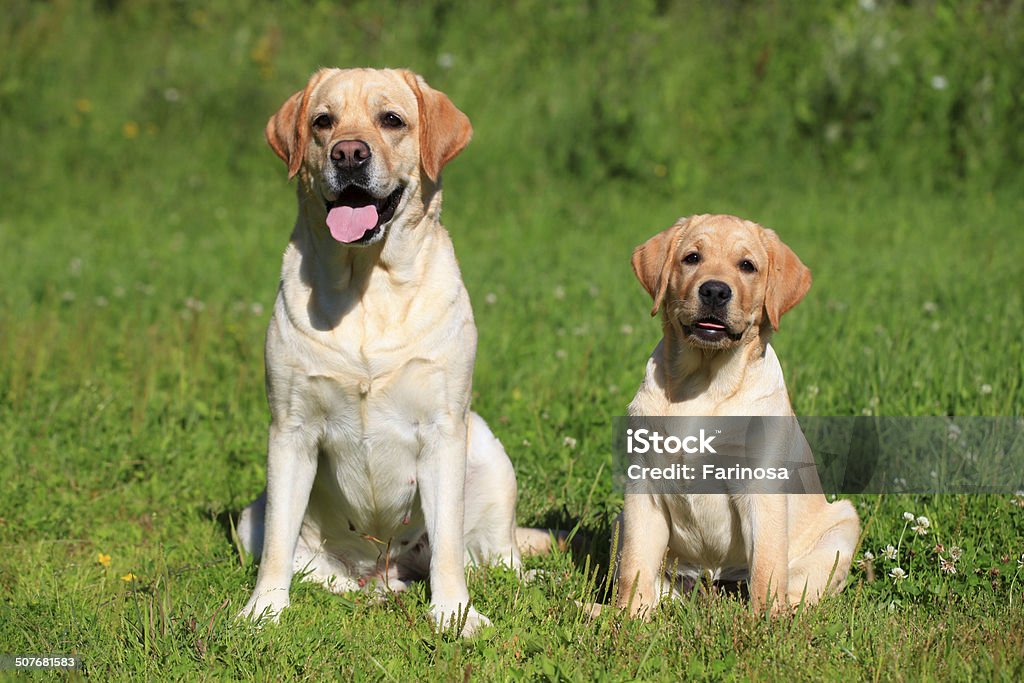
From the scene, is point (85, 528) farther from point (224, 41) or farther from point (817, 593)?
point (224, 41)

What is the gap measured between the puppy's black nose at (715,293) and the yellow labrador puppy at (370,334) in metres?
0.87

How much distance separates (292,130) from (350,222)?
50 centimetres

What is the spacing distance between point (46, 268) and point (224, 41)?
4.41m

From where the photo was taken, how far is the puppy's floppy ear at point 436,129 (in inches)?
161

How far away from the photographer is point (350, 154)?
12.6ft

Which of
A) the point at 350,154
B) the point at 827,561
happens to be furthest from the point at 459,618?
the point at 350,154

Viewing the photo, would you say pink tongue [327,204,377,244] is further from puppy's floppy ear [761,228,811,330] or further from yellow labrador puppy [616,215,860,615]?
puppy's floppy ear [761,228,811,330]

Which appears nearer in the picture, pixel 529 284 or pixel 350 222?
pixel 350 222

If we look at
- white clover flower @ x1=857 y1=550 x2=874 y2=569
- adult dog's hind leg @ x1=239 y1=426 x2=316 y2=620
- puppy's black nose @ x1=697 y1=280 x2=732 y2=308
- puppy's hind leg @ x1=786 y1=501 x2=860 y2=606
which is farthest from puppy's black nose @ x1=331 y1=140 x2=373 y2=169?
white clover flower @ x1=857 y1=550 x2=874 y2=569

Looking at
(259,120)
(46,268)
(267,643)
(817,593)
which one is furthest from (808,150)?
(267,643)

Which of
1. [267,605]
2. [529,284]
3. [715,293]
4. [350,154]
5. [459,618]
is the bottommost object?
[267,605]

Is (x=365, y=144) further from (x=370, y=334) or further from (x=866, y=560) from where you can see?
(x=866, y=560)

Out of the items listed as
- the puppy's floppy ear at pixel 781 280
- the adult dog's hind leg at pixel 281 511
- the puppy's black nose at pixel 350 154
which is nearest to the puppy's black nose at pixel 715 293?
the puppy's floppy ear at pixel 781 280

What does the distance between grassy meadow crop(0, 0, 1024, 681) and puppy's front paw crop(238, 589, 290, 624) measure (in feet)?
0.21
